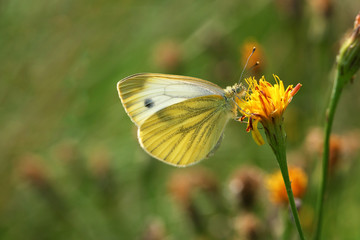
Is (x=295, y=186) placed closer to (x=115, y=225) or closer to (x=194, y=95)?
(x=194, y=95)

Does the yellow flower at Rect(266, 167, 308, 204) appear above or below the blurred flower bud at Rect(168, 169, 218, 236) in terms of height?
below

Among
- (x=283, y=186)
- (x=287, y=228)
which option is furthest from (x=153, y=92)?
(x=287, y=228)

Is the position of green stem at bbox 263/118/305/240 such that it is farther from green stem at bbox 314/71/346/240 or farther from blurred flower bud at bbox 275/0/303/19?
blurred flower bud at bbox 275/0/303/19

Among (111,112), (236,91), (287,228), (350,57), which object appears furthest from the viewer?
(111,112)

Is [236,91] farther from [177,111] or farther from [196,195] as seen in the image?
[196,195]

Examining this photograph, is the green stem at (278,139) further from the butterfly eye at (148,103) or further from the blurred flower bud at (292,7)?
the blurred flower bud at (292,7)

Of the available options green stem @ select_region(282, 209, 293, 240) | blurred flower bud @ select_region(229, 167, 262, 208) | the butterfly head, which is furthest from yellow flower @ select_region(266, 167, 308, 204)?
the butterfly head

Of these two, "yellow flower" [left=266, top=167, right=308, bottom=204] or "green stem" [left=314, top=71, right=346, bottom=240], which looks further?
"yellow flower" [left=266, top=167, right=308, bottom=204]
